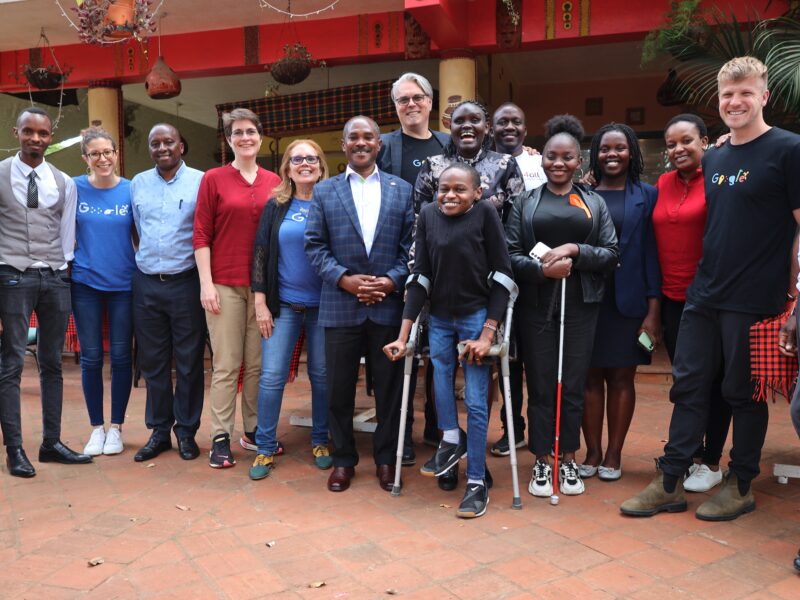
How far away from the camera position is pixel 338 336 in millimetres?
3852

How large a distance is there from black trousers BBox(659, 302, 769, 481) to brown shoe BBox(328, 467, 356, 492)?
159 centimetres

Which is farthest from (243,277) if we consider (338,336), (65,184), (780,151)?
(780,151)

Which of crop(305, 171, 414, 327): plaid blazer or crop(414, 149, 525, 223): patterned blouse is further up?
crop(414, 149, 525, 223): patterned blouse

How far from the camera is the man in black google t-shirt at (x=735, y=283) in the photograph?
3.20m

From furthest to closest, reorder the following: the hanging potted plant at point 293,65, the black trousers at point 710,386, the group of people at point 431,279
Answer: the hanging potted plant at point 293,65
the group of people at point 431,279
the black trousers at point 710,386

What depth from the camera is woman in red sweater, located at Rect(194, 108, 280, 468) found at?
417 centimetres

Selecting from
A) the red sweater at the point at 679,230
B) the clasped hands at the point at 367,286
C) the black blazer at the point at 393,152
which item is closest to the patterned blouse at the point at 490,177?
the black blazer at the point at 393,152

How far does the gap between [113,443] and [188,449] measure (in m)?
0.53

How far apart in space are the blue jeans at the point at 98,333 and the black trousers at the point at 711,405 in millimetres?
3094

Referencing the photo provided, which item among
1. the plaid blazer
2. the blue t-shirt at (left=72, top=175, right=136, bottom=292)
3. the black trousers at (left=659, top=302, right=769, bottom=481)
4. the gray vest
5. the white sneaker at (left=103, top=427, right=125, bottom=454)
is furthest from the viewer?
the white sneaker at (left=103, top=427, right=125, bottom=454)

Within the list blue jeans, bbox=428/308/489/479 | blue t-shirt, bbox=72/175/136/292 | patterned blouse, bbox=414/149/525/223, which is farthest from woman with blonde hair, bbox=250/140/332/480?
blue t-shirt, bbox=72/175/136/292

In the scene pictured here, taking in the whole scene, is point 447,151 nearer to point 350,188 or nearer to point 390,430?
point 350,188

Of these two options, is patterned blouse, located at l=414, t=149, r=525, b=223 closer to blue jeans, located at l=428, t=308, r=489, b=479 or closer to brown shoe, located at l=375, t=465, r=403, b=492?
blue jeans, located at l=428, t=308, r=489, b=479

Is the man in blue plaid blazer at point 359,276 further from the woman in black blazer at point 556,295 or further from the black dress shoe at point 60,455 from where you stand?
the black dress shoe at point 60,455
